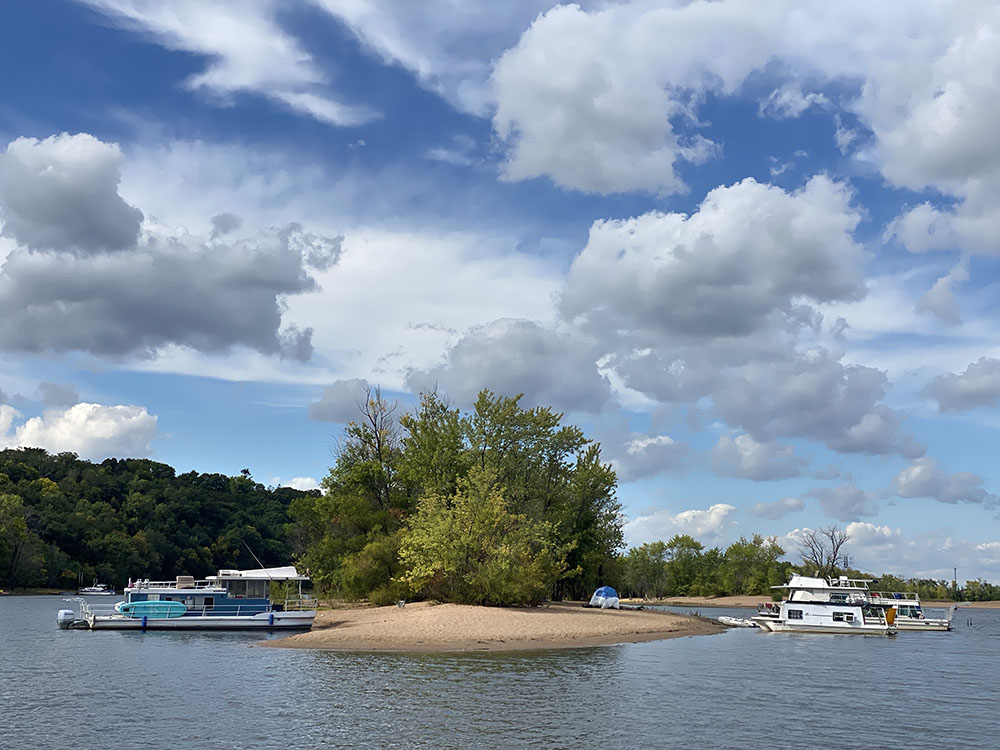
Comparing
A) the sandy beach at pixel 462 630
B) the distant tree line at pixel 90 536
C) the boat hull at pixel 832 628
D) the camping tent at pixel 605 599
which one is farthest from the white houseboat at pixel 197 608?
the distant tree line at pixel 90 536

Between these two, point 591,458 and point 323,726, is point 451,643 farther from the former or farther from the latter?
point 591,458

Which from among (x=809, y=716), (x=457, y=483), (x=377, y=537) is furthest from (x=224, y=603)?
(x=809, y=716)

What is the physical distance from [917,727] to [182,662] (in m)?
35.8

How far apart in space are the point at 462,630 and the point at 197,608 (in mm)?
25350

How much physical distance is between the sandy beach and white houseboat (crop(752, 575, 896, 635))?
668 inches

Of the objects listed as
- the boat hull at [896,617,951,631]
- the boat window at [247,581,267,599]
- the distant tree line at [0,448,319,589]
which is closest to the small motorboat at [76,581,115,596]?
the distant tree line at [0,448,319,589]

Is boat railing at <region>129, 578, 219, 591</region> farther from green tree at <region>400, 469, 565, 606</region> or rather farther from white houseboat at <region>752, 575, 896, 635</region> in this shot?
white houseboat at <region>752, 575, 896, 635</region>

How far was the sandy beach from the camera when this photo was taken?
182 ft

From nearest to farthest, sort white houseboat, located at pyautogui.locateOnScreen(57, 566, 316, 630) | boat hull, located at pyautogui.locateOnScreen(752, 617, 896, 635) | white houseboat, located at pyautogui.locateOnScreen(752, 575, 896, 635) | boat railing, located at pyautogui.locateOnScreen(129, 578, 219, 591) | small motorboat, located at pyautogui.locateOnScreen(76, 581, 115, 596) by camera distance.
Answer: white houseboat, located at pyautogui.locateOnScreen(57, 566, 316, 630), boat railing, located at pyautogui.locateOnScreen(129, 578, 219, 591), boat hull, located at pyautogui.locateOnScreen(752, 617, 896, 635), white houseboat, located at pyautogui.locateOnScreen(752, 575, 896, 635), small motorboat, located at pyautogui.locateOnScreen(76, 581, 115, 596)

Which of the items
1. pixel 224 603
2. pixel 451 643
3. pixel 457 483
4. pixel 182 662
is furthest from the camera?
pixel 457 483

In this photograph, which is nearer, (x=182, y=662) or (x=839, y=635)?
(x=182, y=662)

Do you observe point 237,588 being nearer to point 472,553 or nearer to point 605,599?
point 472,553

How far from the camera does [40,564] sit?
159 meters

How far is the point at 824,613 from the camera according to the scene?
A: 84062 millimetres
